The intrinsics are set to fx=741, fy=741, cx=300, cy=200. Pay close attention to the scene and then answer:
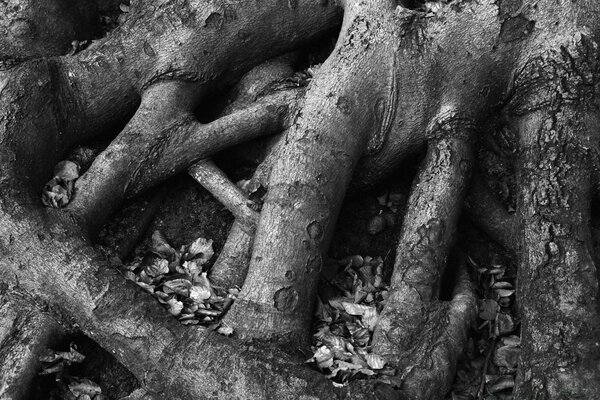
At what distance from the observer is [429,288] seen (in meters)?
3.72

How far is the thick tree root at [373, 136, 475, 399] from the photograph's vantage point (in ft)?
11.4

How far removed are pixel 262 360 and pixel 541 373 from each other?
4.10ft

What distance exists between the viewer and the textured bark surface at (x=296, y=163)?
341 centimetres

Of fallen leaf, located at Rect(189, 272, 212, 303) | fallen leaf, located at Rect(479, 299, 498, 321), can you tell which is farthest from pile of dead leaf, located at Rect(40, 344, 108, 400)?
fallen leaf, located at Rect(479, 299, 498, 321)

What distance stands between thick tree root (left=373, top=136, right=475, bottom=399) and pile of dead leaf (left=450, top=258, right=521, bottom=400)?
0.16 meters

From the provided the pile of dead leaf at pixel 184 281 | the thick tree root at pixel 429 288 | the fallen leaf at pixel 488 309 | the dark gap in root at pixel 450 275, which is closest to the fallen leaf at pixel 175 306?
→ the pile of dead leaf at pixel 184 281

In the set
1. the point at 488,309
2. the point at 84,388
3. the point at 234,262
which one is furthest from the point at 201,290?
the point at 488,309

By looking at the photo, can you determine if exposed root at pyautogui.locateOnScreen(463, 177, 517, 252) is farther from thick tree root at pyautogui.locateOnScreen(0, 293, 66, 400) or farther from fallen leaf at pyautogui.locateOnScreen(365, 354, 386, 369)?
thick tree root at pyautogui.locateOnScreen(0, 293, 66, 400)

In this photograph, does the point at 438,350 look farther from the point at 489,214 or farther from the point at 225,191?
the point at 225,191

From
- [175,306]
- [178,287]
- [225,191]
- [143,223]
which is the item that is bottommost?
[175,306]

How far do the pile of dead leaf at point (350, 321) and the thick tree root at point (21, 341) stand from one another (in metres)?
1.27

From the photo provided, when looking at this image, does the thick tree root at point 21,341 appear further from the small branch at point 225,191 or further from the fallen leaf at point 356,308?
the fallen leaf at point 356,308

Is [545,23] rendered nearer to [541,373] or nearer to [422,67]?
[422,67]

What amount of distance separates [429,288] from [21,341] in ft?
6.55
